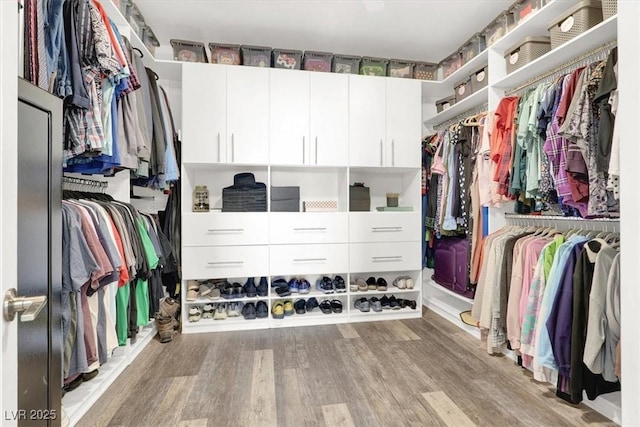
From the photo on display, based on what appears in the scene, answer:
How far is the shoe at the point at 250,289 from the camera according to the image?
8.89 feet

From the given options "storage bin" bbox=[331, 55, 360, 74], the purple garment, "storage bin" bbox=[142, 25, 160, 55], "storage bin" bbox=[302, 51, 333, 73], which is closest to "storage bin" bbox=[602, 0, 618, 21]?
the purple garment

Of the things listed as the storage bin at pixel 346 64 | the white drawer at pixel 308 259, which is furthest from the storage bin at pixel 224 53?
the white drawer at pixel 308 259

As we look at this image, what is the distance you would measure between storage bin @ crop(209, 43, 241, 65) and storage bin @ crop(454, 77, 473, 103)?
6.51 feet

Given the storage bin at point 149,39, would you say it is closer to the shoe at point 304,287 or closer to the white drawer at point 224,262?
the white drawer at point 224,262

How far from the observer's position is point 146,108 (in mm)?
2010

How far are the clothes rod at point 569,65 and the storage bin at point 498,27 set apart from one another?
1.35 feet

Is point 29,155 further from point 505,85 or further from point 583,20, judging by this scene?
point 505,85

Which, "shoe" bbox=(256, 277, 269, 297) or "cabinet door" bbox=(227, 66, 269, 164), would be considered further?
"shoe" bbox=(256, 277, 269, 297)

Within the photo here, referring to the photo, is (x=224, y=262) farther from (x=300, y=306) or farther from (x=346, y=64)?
(x=346, y=64)

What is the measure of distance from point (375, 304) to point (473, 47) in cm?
238

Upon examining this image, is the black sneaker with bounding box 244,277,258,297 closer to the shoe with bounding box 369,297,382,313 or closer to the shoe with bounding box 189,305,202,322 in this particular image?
the shoe with bounding box 189,305,202,322

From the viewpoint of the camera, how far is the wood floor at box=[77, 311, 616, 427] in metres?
1.52

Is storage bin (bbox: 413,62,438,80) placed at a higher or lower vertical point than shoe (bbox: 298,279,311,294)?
higher

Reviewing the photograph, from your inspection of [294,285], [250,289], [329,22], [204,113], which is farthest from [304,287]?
[329,22]
